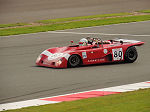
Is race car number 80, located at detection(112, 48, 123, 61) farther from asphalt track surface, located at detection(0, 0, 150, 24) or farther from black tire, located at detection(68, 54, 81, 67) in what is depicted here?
asphalt track surface, located at detection(0, 0, 150, 24)

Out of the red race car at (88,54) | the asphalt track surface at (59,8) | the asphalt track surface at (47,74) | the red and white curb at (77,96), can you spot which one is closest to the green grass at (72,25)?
the asphalt track surface at (59,8)

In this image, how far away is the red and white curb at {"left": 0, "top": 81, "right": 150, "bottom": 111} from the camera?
36.8 ft

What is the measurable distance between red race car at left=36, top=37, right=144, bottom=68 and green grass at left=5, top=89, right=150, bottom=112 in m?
5.15

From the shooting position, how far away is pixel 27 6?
36.6 meters

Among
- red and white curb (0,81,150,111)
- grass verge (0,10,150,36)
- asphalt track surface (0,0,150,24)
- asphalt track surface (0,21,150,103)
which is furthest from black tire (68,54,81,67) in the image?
asphalt track surface (0,0,150,24)

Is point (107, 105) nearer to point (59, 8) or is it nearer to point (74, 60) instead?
point (74, 60)

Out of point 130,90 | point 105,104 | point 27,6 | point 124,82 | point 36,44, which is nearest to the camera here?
point 105,104

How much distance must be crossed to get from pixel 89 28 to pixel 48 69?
11719mm

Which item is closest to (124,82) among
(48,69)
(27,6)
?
(48,69)

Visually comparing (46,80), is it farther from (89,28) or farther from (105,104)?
(89,28)

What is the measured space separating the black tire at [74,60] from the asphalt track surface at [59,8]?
1521 cm

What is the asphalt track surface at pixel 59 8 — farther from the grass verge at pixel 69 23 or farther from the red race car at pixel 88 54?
the red race car at pixel 88 54

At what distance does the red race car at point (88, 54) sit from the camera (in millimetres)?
16031

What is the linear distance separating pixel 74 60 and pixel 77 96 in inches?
167
